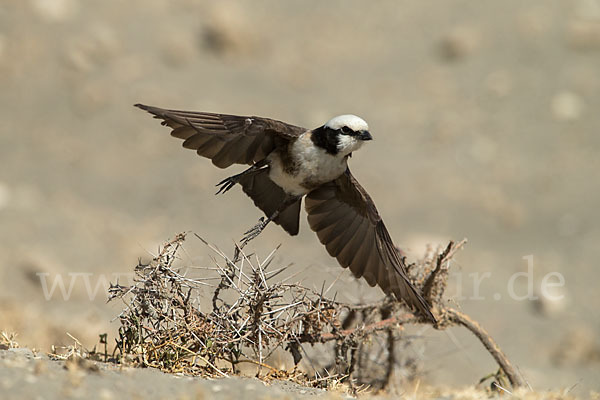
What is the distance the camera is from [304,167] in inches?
203

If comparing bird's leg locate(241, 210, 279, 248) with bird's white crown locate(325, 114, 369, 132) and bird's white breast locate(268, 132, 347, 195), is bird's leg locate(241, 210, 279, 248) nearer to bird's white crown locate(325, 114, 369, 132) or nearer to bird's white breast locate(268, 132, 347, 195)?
bird's white breast locate(268, 132, 347, 195)

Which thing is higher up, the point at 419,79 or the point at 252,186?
the point at 419,79

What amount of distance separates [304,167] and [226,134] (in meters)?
0.59

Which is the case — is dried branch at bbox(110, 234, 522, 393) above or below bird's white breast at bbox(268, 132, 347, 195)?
below

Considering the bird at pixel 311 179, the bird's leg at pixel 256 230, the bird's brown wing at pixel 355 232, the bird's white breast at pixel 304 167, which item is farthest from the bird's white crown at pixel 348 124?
the bird's leg at pixel 256 230

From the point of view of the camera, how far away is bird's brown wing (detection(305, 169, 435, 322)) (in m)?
5.07

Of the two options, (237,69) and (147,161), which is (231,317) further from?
(237,69)

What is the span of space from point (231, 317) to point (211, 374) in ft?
1.03

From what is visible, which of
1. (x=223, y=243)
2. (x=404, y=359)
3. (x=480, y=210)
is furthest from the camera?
(x=480, y=210)

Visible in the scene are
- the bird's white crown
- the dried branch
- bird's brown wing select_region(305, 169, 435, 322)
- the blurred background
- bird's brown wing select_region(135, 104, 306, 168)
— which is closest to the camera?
the dried branch

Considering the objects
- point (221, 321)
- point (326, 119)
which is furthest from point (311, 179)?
point (326, 119)

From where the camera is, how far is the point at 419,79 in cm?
1575

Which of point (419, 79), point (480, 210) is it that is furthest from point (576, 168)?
point (419, 79)

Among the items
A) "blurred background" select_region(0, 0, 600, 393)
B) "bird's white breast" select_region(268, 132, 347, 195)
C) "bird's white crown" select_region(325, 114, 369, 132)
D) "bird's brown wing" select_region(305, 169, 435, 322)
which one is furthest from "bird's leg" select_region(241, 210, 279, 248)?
"blurred background" select_region(0, 0, 600, 393)
